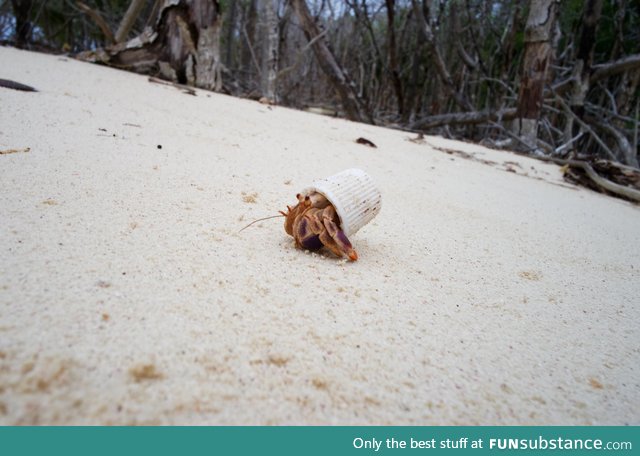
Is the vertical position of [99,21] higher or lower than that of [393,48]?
lower

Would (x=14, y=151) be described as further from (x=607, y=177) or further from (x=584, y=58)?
(x=584, y=58)

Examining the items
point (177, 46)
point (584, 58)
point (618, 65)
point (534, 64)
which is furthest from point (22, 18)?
point (618, 65)

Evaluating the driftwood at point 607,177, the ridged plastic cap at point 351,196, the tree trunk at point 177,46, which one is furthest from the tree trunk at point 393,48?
the ridged plastic cap at point 351,196

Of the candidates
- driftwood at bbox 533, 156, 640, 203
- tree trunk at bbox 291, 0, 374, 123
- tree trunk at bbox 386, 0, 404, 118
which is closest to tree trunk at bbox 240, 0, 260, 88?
tree trunk at bbox 291, 0, 374, 123

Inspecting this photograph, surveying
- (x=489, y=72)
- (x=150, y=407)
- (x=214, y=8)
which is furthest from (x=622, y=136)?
(x=150, y=407)

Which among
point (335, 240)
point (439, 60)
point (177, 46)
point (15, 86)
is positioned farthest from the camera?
point (439, 60)

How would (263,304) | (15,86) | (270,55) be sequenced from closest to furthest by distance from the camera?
(263,304) < (15,86) < (270,55)

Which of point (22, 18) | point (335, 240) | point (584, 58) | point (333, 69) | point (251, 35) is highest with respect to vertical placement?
point (251, 35)

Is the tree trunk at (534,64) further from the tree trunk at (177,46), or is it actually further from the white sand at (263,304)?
the tree trunk at (177,46)
